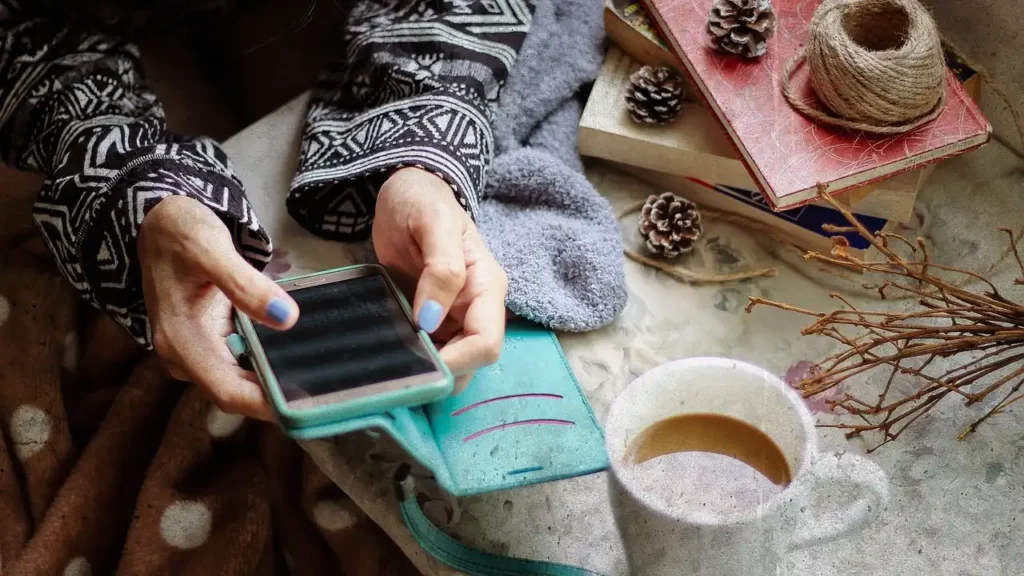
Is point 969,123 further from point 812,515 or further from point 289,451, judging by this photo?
point 289,451

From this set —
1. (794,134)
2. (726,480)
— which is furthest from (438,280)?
(794,134)

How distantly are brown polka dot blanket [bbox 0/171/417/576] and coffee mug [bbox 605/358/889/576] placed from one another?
30cm

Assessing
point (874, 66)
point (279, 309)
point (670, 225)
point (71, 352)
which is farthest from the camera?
point (71, 352)

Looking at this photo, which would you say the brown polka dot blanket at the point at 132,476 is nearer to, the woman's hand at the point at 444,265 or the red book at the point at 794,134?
the woman's hand at the point at 444,265

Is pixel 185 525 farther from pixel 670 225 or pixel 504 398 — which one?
Answer: pixel 670 225

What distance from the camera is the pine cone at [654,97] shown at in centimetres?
73

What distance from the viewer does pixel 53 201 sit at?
0.68 metres

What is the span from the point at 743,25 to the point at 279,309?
441 mm

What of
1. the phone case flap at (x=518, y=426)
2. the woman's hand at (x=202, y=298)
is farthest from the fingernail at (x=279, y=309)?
the phone case flap at (x=518, y=426)

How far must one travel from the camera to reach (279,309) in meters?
0.50

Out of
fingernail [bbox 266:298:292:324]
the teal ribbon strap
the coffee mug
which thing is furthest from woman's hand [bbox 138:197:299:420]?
the coffee mug

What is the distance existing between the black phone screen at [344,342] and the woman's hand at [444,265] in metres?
0.02

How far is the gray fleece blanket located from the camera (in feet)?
2.20

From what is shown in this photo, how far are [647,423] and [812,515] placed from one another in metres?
0.11
